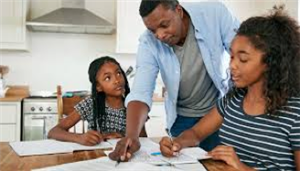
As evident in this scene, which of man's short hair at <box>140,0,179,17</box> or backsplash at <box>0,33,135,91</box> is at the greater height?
man's short hair at <box>140,0,179,17</box>

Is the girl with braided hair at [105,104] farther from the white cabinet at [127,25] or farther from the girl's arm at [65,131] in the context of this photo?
the white cabinet at [127,25]

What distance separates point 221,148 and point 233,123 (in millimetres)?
126

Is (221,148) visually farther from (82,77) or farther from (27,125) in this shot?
(82,77)

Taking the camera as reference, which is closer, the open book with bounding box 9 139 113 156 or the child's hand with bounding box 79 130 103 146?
the open book with bounding box 9 139 113 156

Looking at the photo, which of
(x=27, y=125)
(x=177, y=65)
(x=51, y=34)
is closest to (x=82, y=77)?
(x=51, y=34)

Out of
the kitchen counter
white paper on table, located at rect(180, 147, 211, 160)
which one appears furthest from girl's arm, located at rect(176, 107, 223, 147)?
the kitchen counter

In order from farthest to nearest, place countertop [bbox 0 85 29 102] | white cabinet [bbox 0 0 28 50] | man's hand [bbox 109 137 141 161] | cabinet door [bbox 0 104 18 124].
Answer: countertop [bbox 0 85 29 102], white cabinet [bbox 0 0 28 50], cabinet door [bbox 0 104 18 124], man's hand [bbox 109 137 141 161]

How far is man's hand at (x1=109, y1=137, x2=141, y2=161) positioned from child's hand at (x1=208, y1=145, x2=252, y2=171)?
0.79 feet

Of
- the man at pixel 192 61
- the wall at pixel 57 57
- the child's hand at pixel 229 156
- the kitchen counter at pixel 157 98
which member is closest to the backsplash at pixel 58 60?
the wall at pixel 57 57

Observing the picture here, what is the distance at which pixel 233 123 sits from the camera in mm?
1242

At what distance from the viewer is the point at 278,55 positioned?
45.6 inches

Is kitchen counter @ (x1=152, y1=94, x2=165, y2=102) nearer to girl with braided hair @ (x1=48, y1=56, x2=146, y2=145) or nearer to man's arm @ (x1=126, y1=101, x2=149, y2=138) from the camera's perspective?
girl with braided hair @ (x1=48, y1=56, x2=146, y2=145)

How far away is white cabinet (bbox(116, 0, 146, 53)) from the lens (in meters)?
3.61

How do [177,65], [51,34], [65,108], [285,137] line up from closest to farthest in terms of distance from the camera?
1. [285,137]
2. [177,65]
3. [65,108]
4. [51,34]
